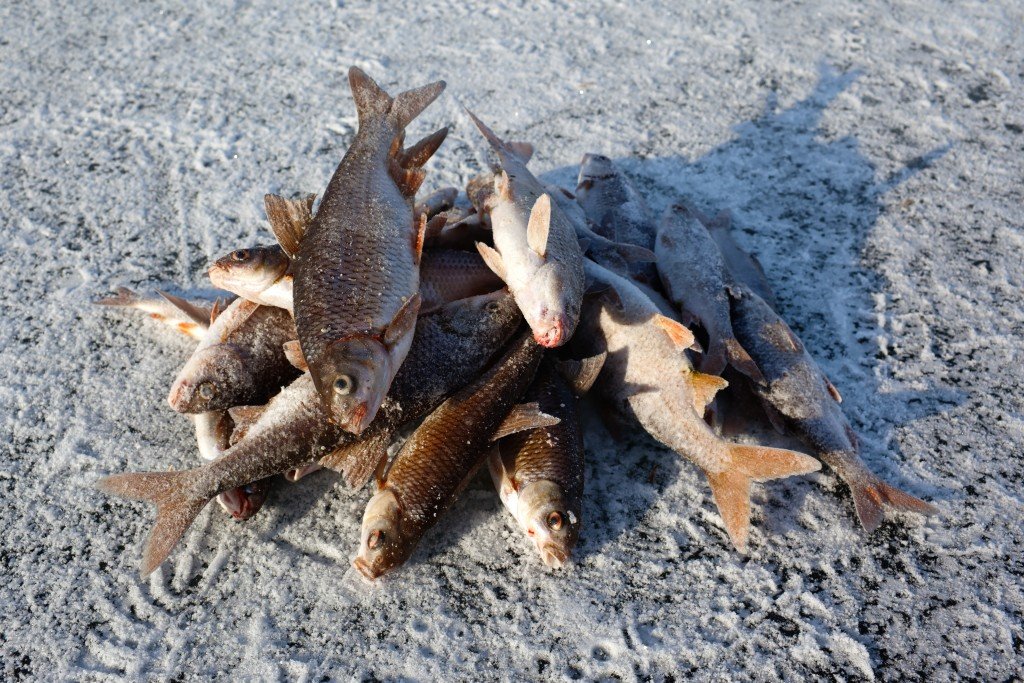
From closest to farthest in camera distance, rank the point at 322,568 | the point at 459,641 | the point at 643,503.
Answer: the point at 459,641 → the point at 322,568 → the point at 643,503

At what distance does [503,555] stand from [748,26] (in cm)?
474

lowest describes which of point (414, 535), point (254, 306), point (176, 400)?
point (414, 535)

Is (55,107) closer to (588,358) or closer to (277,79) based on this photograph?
(277,79)

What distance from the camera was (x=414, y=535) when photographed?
268 cm

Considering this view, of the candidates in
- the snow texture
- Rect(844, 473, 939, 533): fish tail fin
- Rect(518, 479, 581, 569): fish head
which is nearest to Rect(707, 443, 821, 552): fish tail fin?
the snow texture

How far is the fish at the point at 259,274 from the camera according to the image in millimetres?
2863

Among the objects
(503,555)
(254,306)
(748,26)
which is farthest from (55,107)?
(748,26)

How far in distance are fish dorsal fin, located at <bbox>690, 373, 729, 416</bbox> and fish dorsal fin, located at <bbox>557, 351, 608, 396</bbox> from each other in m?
0.37

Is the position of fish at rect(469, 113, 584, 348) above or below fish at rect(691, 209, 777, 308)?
above

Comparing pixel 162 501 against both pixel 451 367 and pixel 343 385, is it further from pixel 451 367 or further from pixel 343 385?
pixel 451 367

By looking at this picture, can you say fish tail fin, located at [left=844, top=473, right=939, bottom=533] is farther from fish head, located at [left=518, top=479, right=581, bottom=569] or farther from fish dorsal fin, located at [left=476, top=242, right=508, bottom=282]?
fish dorsal fin, located at [left=476, top=242, right=508, bottom=282]

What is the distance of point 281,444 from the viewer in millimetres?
2631

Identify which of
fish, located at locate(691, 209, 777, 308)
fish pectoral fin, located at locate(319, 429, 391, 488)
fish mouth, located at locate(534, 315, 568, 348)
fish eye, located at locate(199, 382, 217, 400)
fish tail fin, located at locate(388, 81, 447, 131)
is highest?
fish tail fin, located at locate(388, 81, 447, 131)

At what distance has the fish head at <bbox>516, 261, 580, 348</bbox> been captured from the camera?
112 inches
